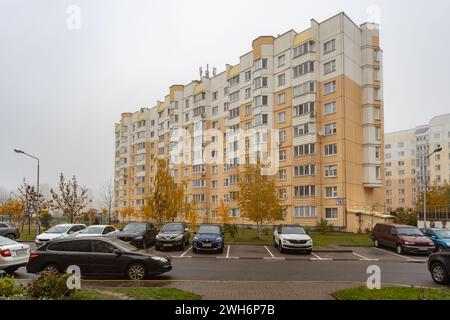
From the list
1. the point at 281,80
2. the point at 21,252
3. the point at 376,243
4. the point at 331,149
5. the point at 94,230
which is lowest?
the point at 376,243

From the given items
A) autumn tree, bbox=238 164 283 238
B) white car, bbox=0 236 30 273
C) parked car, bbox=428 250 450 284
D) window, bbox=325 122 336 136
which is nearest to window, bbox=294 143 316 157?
window, bbox=325 122 336 136

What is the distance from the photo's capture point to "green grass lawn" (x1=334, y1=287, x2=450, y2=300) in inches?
353

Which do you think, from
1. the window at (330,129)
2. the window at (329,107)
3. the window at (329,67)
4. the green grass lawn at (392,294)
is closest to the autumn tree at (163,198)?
the window at (330,129)

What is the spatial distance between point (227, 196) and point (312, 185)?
56.3 feet

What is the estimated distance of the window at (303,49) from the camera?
4484cm

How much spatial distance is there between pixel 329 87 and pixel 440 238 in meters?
23.7

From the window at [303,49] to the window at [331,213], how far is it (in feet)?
62.0

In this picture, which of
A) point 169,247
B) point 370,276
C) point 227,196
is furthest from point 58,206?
point 370,276

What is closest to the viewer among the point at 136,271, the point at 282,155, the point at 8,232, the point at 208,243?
the point at 136,271

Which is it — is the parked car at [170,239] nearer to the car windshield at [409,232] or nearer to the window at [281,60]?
the car windshield at [409,232]

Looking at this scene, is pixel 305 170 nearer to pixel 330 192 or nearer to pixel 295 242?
pixel 330 192

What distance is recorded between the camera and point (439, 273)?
1279 centimetres

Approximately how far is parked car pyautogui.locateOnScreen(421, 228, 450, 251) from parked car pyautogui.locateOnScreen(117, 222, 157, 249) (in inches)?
739

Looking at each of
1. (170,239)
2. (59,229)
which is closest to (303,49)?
(170,239)
